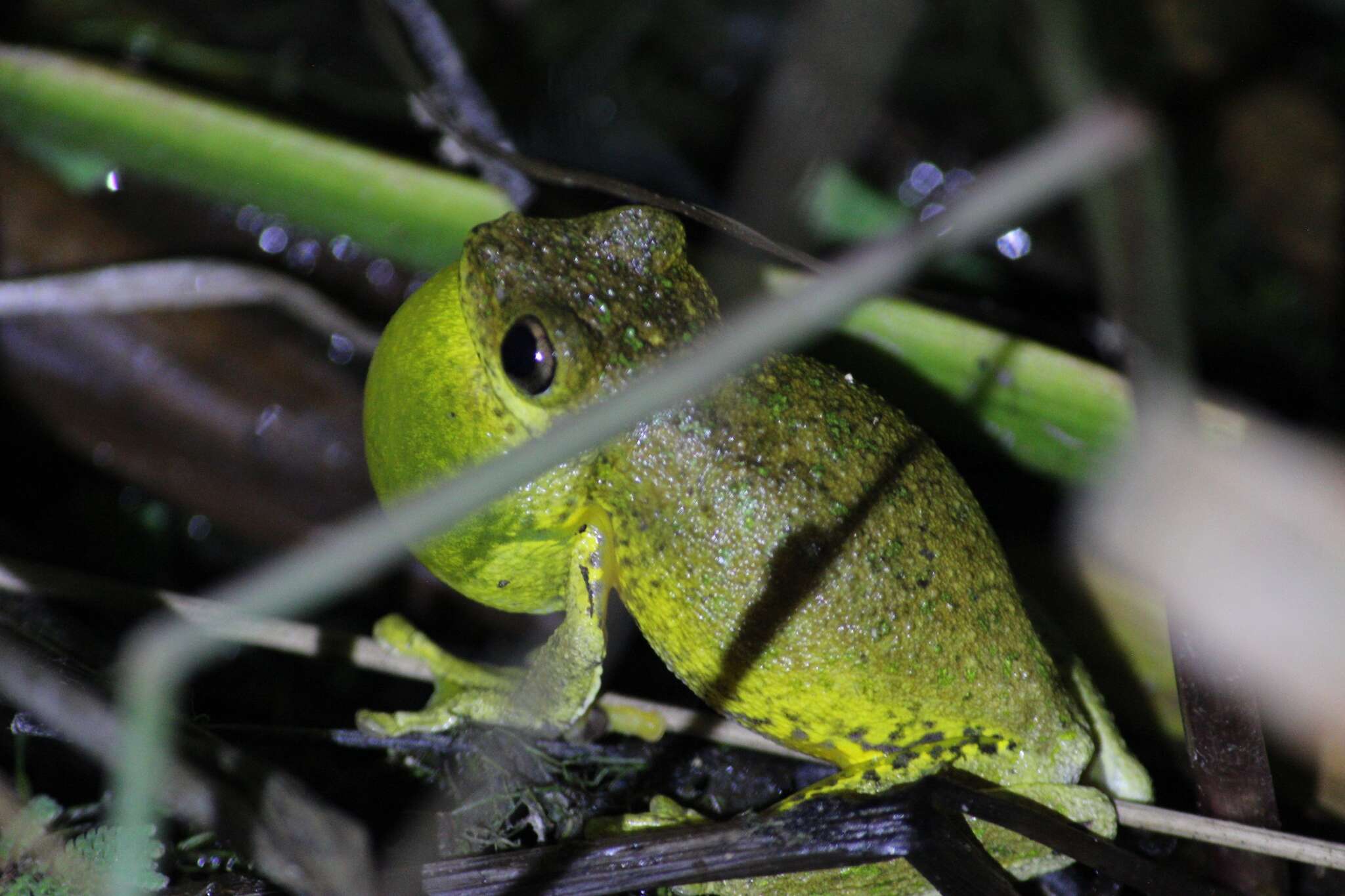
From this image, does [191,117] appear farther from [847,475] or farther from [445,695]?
[847,475]

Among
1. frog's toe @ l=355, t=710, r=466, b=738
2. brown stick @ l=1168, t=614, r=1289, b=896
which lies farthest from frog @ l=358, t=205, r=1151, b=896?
frog's toe @ l=355, t=710, r=466, b=738

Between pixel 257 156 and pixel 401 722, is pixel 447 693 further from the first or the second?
pixel 257 156

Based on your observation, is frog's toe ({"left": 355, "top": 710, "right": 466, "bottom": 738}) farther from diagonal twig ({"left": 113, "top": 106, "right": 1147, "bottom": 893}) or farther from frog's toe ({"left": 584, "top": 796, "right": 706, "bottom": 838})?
diagonal twig ({"left": 113, "top": 106, "right": 1147, "bottom": 893})

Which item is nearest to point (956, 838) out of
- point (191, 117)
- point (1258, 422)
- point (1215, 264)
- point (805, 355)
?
point (805, 355)

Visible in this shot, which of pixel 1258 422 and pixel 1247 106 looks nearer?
pixel 1258 422

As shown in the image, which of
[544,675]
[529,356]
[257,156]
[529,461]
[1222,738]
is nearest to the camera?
[529,461]

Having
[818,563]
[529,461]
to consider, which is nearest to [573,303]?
[818,563]

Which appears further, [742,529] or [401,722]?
[401,722]

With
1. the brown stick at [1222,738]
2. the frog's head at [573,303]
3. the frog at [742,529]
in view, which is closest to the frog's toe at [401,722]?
the frog at [742,529]
